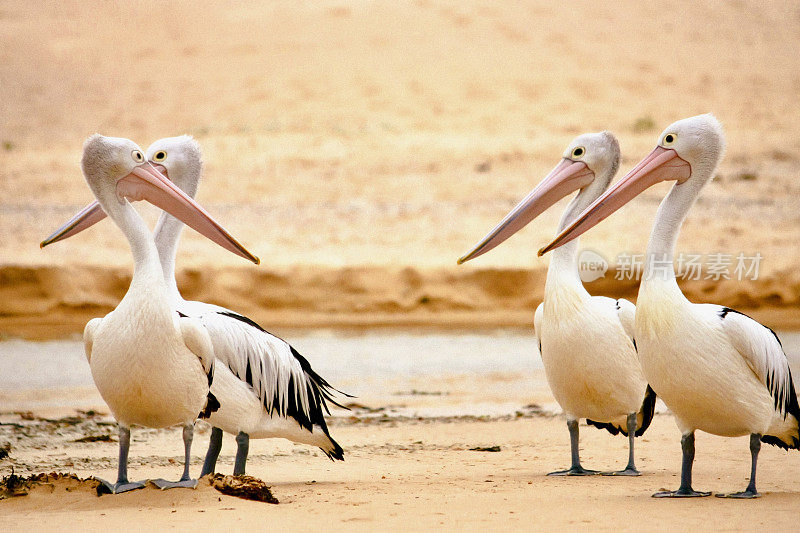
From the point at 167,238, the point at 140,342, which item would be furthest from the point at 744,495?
the point at 167,238

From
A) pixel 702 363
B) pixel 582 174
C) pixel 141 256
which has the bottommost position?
pixel 702 363

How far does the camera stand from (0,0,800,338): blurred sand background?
45.2 ft

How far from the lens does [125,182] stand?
452 cm

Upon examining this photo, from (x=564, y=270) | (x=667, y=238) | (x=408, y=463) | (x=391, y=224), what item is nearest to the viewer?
(x=667, y=238)

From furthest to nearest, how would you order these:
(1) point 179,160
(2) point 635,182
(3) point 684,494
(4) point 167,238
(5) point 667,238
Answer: (1) point 179,160 → (4) point 167,238 → (2) point 635,182 → (5) point 667,238 → (3) point 684,494

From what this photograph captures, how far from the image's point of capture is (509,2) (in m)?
33.2

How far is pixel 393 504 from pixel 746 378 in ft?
5.16

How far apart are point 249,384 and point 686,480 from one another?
2069 millimetres

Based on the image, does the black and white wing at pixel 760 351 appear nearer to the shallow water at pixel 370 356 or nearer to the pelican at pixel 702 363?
the pelican at pixel 702 363

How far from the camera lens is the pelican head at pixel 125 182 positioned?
14.6ft

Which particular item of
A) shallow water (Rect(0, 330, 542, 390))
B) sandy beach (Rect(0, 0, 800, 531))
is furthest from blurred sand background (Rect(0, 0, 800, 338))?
shallow water (Rect(0, 330, 542, 390))

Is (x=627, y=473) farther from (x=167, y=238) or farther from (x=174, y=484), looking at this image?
(x=167, y=238)

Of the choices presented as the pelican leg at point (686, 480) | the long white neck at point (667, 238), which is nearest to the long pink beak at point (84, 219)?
the long white neck at point (667, 238)

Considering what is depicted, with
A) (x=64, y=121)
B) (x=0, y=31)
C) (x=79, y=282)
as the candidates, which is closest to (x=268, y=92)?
(x=64, y=121)
